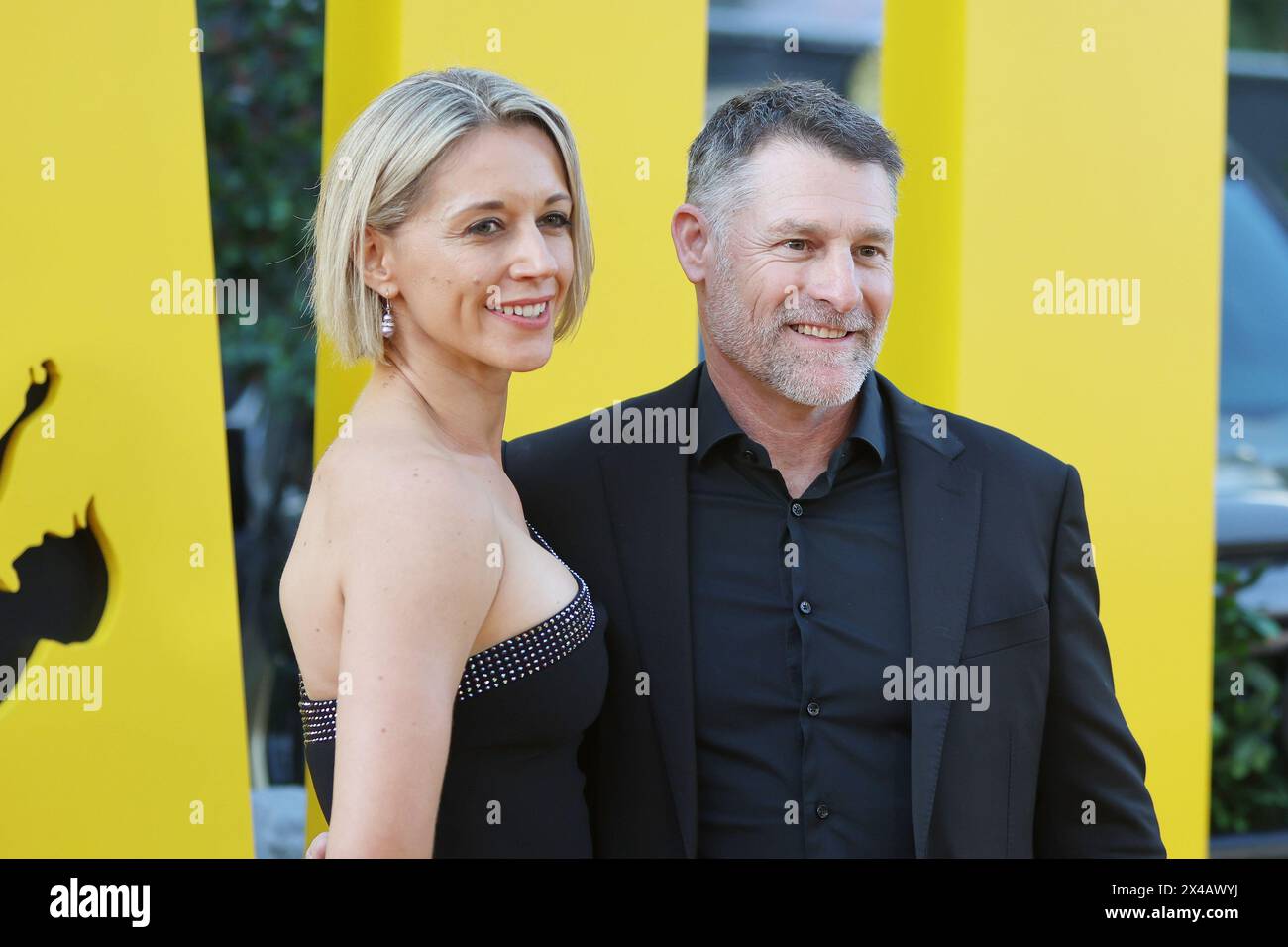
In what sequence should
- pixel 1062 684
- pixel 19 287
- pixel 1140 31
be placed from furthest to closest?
pixel 1140 31
pixel 19 287
pixel 1062 684

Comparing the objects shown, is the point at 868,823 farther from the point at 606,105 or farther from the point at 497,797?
the point at 606,105

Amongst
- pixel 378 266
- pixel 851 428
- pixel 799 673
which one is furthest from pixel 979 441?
pixel 378 266

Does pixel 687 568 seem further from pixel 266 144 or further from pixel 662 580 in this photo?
pixel 266 144

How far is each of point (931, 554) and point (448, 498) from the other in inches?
33.5

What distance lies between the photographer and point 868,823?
2.37 metres

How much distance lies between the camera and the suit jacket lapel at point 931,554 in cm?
234

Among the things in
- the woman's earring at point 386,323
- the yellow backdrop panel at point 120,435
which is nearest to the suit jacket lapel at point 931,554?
the woman's earring at point 386,323

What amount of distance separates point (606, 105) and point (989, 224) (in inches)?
34.9

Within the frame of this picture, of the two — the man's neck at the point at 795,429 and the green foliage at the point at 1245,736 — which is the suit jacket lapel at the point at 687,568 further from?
the green foliage at the point at 1245,736

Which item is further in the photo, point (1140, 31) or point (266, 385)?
point (266, 385)

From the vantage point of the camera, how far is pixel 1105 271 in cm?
338

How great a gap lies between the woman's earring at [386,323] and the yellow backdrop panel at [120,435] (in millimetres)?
901

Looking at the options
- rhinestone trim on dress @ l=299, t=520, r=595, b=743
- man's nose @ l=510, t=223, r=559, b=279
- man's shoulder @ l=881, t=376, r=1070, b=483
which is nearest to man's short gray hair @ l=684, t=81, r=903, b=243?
man's shoulder @ l=881, t=376, r=1070, b=483

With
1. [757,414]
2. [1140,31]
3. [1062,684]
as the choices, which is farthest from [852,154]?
[1140,31]
